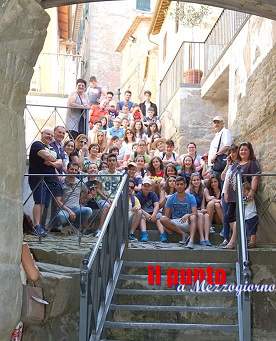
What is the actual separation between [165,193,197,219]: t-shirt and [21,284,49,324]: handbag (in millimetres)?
5023

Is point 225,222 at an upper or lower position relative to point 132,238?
upper

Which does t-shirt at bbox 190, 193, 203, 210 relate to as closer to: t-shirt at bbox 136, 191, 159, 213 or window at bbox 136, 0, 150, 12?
t-shirt at bbox 136, 191, 159, 213

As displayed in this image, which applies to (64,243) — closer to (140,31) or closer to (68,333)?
(68,333)

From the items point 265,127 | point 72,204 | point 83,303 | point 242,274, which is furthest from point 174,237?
point 83,303

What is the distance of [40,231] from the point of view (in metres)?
7.98

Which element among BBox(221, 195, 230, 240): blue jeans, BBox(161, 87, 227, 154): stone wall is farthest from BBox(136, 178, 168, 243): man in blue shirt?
BBox(161, 87, 227, 154): stone wall

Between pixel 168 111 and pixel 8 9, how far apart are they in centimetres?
1405

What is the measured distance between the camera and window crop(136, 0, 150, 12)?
2754cm

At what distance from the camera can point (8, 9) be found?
296cm

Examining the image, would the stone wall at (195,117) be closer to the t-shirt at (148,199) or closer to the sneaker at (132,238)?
the t-shirt at (148,199)

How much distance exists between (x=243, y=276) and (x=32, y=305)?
3.09 m

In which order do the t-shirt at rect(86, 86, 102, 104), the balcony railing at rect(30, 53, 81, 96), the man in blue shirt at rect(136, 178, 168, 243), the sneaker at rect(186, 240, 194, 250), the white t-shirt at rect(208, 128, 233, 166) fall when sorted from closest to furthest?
the sneaker at rect(186, 240, 194, 250) → the man in blue shirt at rect(136, 178, 168, 243) → the white t-shirt at rect(208, 128, 233, 166) → the t-shirt at rect(86, 86, 102, 104) → the balcony railing at rect(30, 53, 81, 96)

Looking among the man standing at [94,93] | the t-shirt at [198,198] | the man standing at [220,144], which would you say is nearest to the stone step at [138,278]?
the t-shirt at [198,198]

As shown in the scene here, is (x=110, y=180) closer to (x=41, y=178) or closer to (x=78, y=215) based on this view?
(x=78, y=215)
